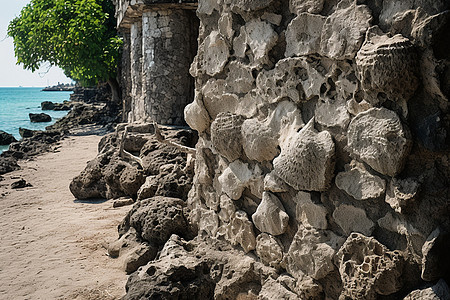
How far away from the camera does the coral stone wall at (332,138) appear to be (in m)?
1.96

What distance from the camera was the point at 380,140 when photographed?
2.09 m

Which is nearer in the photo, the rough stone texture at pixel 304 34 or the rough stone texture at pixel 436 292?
the rough stone texture at pixel 436 292

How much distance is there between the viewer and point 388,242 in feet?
7.03

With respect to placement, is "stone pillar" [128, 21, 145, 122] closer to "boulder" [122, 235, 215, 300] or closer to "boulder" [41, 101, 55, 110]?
"boulder" [122, 235, 215, 300]

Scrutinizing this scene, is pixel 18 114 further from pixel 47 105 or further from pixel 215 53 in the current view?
pixel 215 53

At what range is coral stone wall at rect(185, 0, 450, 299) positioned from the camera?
6.41 ft

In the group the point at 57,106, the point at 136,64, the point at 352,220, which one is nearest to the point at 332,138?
the point at 352,220

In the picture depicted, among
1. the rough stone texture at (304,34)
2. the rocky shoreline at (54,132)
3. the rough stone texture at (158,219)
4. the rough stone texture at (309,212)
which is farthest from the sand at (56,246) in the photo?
the rocky shoreline at (54,132)

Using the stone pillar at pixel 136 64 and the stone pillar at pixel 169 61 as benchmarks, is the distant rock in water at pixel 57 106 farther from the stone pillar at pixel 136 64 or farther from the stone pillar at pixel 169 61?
the stone pillar at pixel 169 61

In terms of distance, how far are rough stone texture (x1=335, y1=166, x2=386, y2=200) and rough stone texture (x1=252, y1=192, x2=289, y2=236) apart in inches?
18.3

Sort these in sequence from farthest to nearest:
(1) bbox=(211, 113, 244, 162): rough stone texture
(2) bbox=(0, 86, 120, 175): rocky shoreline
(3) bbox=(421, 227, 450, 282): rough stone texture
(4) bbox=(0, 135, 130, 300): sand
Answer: (2) bbox=(0, 86, 120, 175): rocky shoreline < (4) bbox=(0, 135, 130, 300): sand < (1) bbox=(211, 113, 244, 162): rough stone texture < (3) bbox=(421, 227, 450, 282): rough stone texture

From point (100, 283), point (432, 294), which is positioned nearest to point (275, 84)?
point (432, 294)

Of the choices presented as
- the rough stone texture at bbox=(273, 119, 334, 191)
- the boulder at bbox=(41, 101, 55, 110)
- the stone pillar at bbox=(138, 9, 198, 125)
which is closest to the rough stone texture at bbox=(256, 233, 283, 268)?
the rough stone texture at bbox=(273, 119, 334, 191)

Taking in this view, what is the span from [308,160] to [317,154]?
0.06 meters
